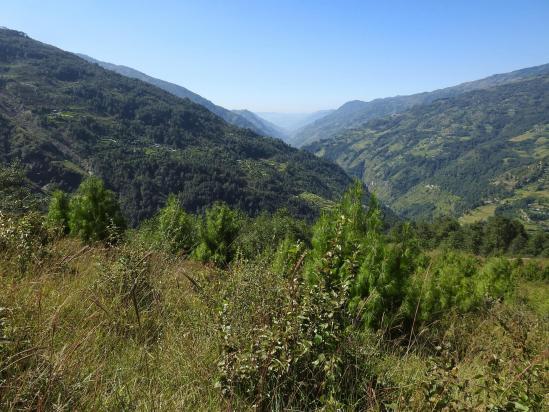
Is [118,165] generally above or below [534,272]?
above

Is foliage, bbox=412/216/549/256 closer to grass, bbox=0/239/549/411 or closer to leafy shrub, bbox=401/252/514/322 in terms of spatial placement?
leafy shrub, bbox=401/252/514/322

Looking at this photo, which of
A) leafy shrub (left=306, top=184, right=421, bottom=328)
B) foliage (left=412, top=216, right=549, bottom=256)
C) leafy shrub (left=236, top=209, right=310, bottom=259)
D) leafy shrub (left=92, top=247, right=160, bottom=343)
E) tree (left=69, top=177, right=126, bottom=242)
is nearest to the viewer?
leafy shrub (left=92, top=247, right=160, bottom=343)

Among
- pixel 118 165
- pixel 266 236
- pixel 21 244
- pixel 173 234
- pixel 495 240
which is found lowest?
pixel 495 240

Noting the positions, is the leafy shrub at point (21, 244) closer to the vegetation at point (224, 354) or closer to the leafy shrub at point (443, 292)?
the vegetation at point (224, 354)

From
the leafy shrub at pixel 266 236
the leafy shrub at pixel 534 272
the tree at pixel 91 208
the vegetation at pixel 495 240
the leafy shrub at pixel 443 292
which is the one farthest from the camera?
the vegetation at pixel 495 240

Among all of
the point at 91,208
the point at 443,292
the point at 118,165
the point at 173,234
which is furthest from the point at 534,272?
the point at 118,165

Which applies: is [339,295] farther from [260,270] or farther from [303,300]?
[260,270]

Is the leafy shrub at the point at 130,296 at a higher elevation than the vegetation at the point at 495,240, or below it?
higher

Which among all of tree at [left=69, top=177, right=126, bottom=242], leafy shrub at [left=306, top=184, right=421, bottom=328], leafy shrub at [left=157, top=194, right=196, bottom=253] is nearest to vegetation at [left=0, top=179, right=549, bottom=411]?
leafy shrub at [left=157, top=194, right=196, bottom=253]

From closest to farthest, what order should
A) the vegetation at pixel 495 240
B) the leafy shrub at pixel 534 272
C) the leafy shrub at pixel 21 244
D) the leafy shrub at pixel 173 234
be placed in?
the leafy shrub at pixel 21 244 < the leafy shrub at pixel 173 234 < the leafy shrub at pixel 534 272 < the vegetation at pixel 495 240

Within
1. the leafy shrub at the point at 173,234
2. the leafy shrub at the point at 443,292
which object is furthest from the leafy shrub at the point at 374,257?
the leafy shrub at the point at 173,234

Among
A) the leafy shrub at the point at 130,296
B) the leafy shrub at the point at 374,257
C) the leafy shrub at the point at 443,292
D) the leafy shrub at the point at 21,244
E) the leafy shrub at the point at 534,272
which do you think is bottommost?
the leafy shrub at the point at 534,272

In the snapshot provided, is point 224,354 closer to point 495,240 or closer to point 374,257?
point 374,257

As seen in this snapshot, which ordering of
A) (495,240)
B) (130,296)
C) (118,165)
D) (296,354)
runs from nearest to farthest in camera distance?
1. (296,354)
2. (130,296)
3. (495,240)
4. (118,165)
